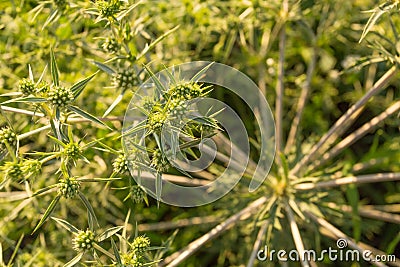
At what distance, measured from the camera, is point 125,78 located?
1706mm

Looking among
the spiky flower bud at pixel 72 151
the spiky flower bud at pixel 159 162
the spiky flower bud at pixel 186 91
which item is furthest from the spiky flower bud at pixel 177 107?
the spiky flower bud at pixel 72 151

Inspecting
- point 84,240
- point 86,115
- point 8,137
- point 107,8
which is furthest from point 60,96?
point 84,240

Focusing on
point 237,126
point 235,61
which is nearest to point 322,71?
point 235,61

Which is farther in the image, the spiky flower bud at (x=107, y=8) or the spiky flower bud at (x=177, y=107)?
the spiky flower bud at (x=107, y=8)

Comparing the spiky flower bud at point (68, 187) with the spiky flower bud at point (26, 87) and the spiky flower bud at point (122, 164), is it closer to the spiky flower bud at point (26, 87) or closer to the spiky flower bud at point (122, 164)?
the spiky flower bud at point (122, 164)

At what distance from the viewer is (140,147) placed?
1430 mm

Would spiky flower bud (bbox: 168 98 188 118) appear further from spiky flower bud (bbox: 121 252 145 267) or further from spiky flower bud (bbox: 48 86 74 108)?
spiky flower bud (bbox: 121 252 145 267)

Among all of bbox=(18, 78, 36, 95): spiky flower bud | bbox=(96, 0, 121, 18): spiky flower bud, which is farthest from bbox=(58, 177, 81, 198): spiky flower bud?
bbox=(96, 0, 121, 18): spiky flower bud

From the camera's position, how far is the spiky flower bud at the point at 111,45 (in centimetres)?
165

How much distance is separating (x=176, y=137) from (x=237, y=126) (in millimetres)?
1146

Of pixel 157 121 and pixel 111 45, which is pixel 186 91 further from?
pixel 111 45

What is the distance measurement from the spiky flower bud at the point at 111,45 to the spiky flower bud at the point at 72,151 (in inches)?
15.0

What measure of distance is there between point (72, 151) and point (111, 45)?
41cm

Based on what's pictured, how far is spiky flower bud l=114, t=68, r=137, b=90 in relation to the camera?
1.71 m
